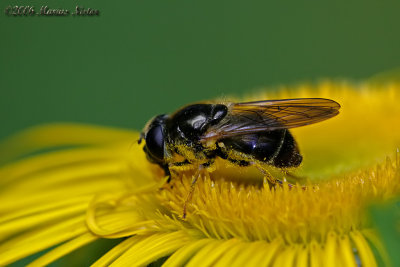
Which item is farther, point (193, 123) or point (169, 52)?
point (169, 52)

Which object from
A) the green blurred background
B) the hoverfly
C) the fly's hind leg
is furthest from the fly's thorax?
the green blurred background

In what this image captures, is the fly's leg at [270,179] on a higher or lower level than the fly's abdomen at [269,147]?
lower

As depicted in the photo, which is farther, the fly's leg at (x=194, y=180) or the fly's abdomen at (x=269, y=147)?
the fly's abdomen at (x=269, y=147)

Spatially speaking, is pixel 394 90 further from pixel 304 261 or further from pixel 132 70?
pixel 132 70

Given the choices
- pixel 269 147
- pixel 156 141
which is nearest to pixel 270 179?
pixel 269 147

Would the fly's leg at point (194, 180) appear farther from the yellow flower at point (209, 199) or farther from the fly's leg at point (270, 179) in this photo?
the fly's leg at point (270, 179)

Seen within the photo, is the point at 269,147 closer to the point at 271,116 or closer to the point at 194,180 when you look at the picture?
the point at 271,116

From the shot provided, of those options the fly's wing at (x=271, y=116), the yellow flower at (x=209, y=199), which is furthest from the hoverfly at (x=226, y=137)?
the yellow flower at (x=209, y=199)
